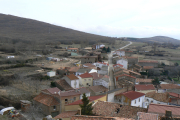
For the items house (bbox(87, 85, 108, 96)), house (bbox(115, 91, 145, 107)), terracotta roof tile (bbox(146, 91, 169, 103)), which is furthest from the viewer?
house (bbox(87, 85, 108, 96))

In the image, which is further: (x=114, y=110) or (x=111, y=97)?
(x=111, y=97)

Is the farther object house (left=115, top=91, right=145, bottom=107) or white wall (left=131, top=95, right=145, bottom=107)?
white wall (left=131, top=95, right=145, bottom=107)

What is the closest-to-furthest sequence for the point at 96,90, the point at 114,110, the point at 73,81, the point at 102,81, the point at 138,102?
the point at 114,110 → the point at 138,102 → the point at 96,90 → the point at 73,81 → the point at 102,81

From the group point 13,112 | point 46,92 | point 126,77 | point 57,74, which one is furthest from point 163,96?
point 57,74

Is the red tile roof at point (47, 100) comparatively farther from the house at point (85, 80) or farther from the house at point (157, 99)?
the house at point (157, 99)

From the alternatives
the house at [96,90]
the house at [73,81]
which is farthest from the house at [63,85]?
the house at [96,90]

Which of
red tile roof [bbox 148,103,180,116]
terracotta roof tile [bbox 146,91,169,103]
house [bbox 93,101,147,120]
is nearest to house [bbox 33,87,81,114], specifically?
house [bbox 93,101,147,120]

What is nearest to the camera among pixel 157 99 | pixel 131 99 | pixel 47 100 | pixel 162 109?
pixel 162 109

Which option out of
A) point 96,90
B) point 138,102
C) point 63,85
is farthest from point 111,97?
point 63,85

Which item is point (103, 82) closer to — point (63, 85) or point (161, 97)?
point (63, 85)

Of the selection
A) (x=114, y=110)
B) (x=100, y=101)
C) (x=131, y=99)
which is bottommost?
(x=131, y=99)

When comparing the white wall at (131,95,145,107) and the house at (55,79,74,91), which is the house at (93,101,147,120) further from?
the house at (55,79,74,91)
